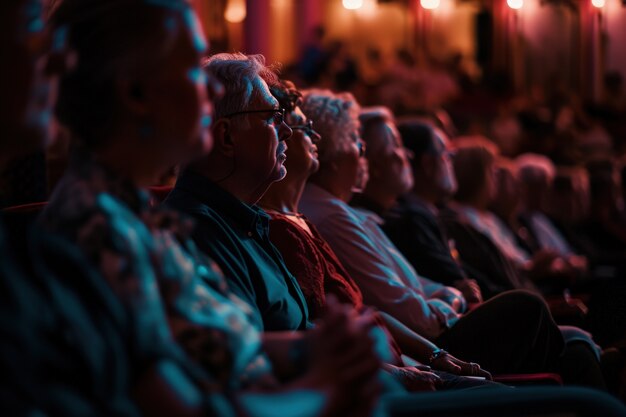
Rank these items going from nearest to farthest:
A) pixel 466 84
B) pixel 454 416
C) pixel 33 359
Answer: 1. pixel 33 359
2. pixel 454 416
3. pixel 466 84

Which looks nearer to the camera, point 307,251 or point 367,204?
point 307,251

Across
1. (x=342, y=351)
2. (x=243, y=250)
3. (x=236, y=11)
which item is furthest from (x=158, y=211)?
(x=236, y=11)

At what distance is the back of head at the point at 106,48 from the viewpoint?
122cm

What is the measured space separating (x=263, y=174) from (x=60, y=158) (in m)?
0.90

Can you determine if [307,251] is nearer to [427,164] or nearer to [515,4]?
[427,164]

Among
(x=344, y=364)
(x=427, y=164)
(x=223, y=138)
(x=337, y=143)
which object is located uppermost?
(x=223, y=138)

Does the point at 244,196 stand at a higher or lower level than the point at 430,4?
higher

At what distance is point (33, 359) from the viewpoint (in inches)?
42.3

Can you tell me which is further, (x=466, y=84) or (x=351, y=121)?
(x=466, y=84)

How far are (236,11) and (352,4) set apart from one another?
2828 millimetres

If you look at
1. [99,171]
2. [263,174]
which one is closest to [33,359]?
[99,171]

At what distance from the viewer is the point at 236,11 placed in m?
12.5

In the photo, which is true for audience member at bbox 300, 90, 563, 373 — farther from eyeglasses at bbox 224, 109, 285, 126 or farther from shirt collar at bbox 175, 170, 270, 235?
shirt collar at bbox 175, 170, 270, 235

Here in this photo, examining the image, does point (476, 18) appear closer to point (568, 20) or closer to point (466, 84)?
point (568, 20)
